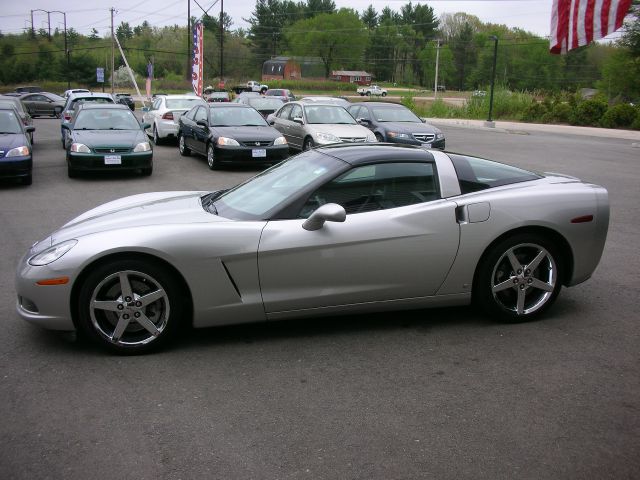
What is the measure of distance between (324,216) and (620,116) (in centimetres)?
3371

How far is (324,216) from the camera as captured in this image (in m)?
4.41

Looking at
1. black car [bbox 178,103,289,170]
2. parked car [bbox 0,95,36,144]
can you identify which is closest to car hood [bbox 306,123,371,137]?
black car [bbox 178,103,289,170]

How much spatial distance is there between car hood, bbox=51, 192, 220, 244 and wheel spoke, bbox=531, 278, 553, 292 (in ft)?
8.10

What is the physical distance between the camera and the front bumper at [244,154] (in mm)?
14406

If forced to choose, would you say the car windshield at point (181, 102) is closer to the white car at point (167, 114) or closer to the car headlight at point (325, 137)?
the white car at point (167, 114)

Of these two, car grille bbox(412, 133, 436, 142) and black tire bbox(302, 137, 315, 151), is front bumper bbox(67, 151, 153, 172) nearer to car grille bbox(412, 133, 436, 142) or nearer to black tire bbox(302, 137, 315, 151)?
black tire bbox(302, 137, 315, 151)

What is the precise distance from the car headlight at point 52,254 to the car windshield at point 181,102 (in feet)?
54.2

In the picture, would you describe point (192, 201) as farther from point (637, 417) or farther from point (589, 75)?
point (589, 75)

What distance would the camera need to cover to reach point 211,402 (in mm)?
3746

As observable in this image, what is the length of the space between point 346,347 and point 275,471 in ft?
5.31

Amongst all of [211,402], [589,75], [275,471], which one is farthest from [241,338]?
[589,75]

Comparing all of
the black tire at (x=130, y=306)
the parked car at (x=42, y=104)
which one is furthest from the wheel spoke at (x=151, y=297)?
the parked car at (x=42, y=104)

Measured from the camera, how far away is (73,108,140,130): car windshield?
14.2 meters

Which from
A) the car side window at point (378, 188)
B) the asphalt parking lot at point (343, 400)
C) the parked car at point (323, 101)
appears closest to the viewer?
the asphalt parking lot at point (343, 400)
